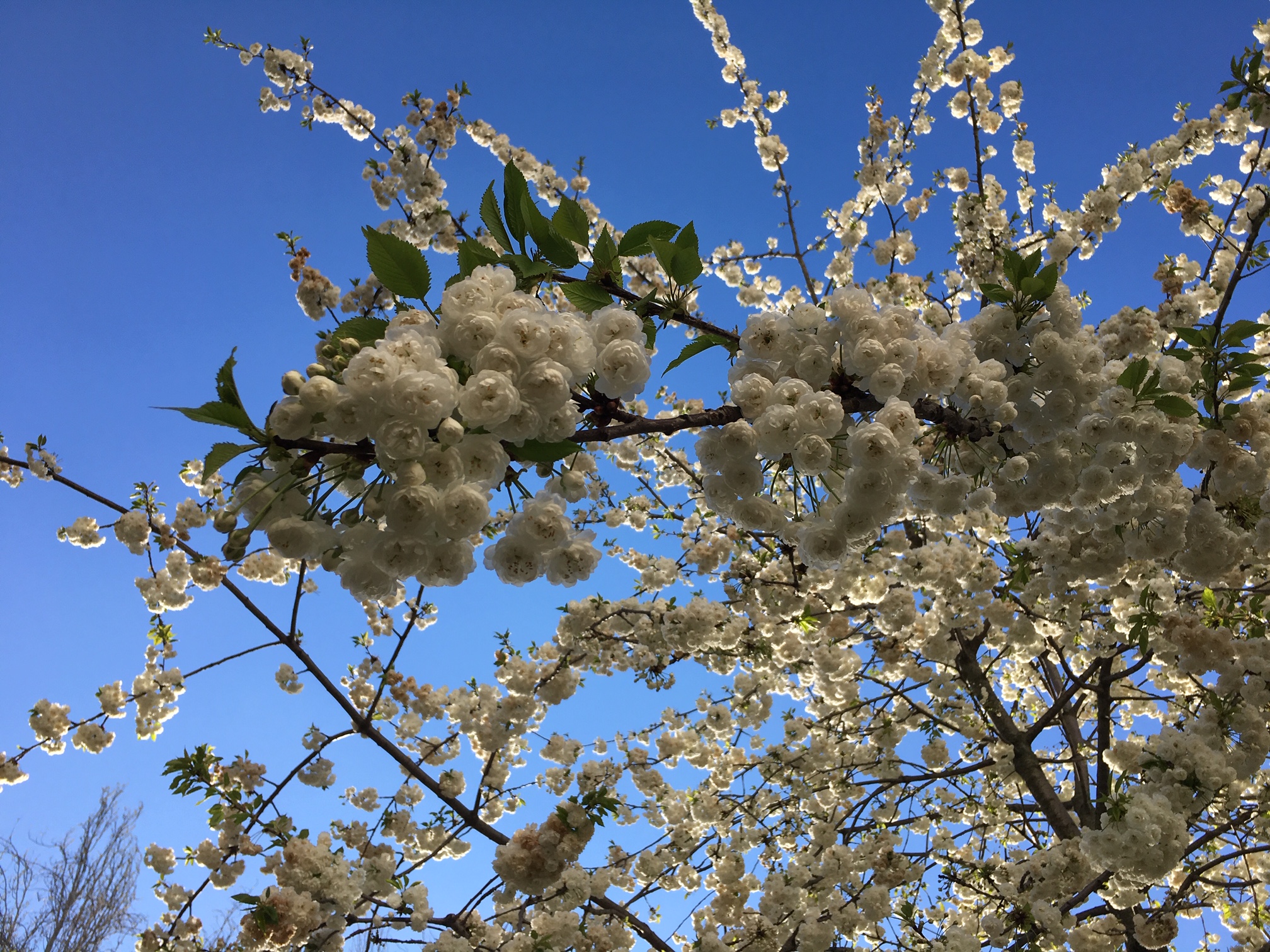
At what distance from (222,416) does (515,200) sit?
0.89 meters

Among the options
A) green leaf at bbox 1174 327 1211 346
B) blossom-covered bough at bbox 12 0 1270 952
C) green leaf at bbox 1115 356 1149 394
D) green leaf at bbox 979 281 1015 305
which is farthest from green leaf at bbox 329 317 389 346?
green leaf at bbox 1174 327 1211 346

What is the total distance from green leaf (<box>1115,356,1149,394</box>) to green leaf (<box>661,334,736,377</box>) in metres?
1.35

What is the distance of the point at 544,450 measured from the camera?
149 cm

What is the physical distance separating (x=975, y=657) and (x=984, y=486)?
4.49 meters

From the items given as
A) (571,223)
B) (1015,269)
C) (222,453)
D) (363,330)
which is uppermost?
(1015,269)

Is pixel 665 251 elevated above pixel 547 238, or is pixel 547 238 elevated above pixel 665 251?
pixel 547 238

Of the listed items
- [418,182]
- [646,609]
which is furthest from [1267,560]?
[418,182]

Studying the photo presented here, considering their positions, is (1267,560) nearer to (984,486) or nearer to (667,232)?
(984,486)

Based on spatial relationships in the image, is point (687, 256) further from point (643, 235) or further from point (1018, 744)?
point (1018, 744)

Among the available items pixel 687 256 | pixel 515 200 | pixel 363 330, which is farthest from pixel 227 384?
pixel 687 256

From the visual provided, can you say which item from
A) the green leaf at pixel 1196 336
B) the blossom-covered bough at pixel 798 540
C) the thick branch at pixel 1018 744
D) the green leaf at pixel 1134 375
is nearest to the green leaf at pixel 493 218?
the blossom-covered bough at pixel 798 540

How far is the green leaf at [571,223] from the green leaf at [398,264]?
37 centimetres

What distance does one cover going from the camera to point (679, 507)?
23.6ft

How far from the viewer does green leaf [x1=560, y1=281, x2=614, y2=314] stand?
179cm
